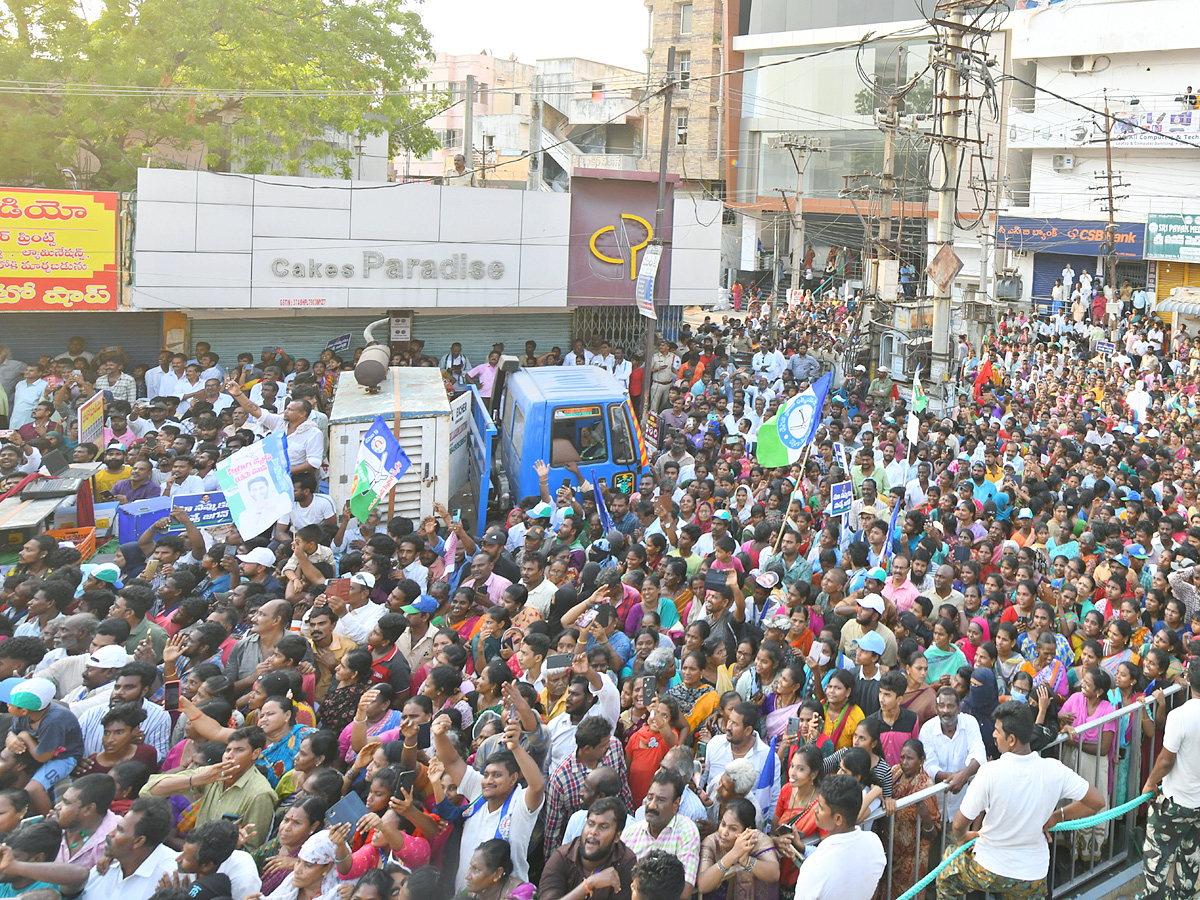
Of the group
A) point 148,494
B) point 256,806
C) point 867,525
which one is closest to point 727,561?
point 867,525

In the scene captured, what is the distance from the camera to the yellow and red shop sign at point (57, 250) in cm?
1502

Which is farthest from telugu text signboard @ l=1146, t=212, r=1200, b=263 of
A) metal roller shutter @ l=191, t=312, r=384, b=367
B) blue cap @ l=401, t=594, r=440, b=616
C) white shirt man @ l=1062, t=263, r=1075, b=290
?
blue cap @ l=401, t=594, r=440, b=616

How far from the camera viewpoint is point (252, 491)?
8656mm

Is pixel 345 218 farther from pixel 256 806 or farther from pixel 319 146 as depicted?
pixel 256 806

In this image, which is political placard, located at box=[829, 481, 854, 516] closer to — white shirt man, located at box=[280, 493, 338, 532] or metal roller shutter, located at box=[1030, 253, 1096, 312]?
white shirt man, located at box=[280, 493, 338, 532]

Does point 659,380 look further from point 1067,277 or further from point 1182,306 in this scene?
point 1067,277

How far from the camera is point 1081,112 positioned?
36.7 meters

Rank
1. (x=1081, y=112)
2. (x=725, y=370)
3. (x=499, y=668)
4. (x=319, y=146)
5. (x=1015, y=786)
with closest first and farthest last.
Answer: (x=1015, y=786) → (x=499, y=668) → (x=725, y=370) → (x=319, y=146) → (x=1081, y=112)

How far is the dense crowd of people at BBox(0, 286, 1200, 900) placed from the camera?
4.64 metres

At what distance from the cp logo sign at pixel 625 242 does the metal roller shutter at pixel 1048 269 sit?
21.6 metres

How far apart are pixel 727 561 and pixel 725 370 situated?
37.0ft

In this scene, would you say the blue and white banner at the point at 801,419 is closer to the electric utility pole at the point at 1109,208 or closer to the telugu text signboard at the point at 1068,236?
the electric utility pole at the point at 1109,208

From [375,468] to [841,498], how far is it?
13.9 feet

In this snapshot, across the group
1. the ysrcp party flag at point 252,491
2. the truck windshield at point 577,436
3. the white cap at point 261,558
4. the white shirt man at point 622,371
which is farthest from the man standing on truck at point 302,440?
the white shirt man at point 622,371
